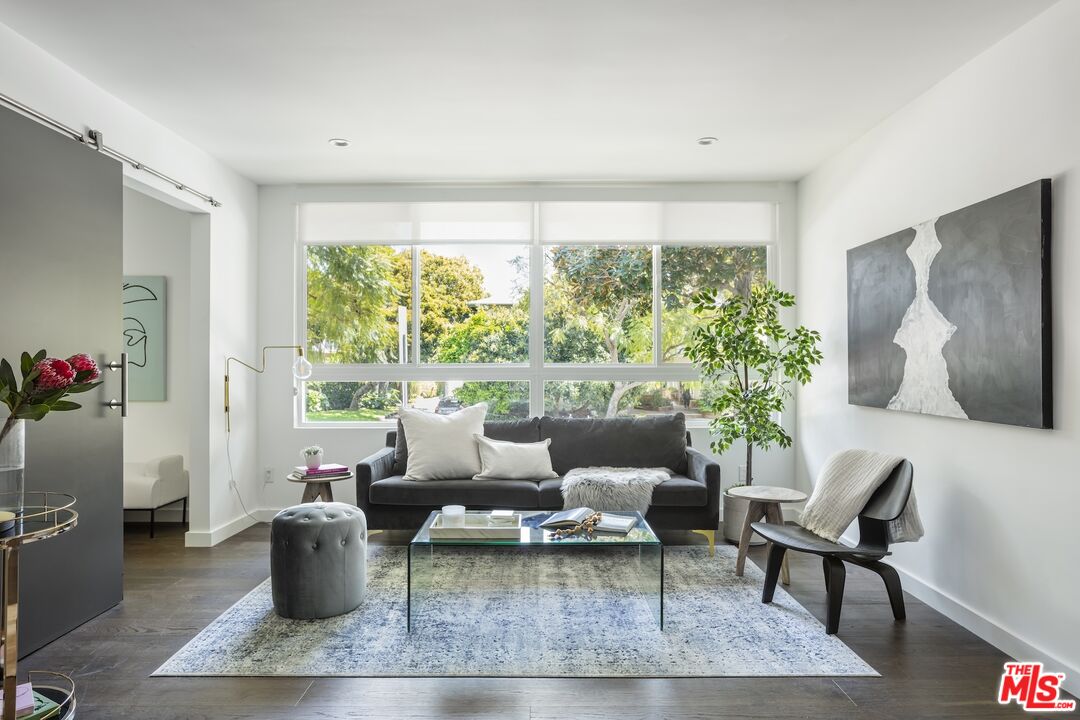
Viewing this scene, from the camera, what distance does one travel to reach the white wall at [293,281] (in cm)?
538

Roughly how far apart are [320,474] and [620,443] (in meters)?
2.03

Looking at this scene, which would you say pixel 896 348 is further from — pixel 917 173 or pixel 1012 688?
pixel 1012 688

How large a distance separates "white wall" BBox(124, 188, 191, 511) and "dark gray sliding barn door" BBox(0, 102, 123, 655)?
1837 millimetres

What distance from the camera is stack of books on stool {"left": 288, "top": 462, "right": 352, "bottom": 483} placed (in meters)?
4.42

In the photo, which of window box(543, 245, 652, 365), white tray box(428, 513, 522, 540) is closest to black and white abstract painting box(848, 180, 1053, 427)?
window box(543, 245, 652, 365)

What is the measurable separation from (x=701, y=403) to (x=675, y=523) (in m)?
1.44

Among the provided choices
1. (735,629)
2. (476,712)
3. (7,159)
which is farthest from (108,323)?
(735,629)

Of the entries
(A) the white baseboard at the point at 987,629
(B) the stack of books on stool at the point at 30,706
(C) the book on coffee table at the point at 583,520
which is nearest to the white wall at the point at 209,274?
(B) the stack of books on stool at the point at 30,706

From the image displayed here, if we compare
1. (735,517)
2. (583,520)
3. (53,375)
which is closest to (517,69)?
(583,520)

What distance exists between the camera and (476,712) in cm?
239

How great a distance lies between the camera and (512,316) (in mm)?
5469

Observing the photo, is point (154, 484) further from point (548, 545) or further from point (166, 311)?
point (548, 545)

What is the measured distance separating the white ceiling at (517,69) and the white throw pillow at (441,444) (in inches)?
70.1

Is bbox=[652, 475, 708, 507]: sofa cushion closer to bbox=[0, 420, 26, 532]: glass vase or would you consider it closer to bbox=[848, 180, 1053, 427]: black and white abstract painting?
bbox=[848, 180, 1053, 427]: black and white abstract painting
